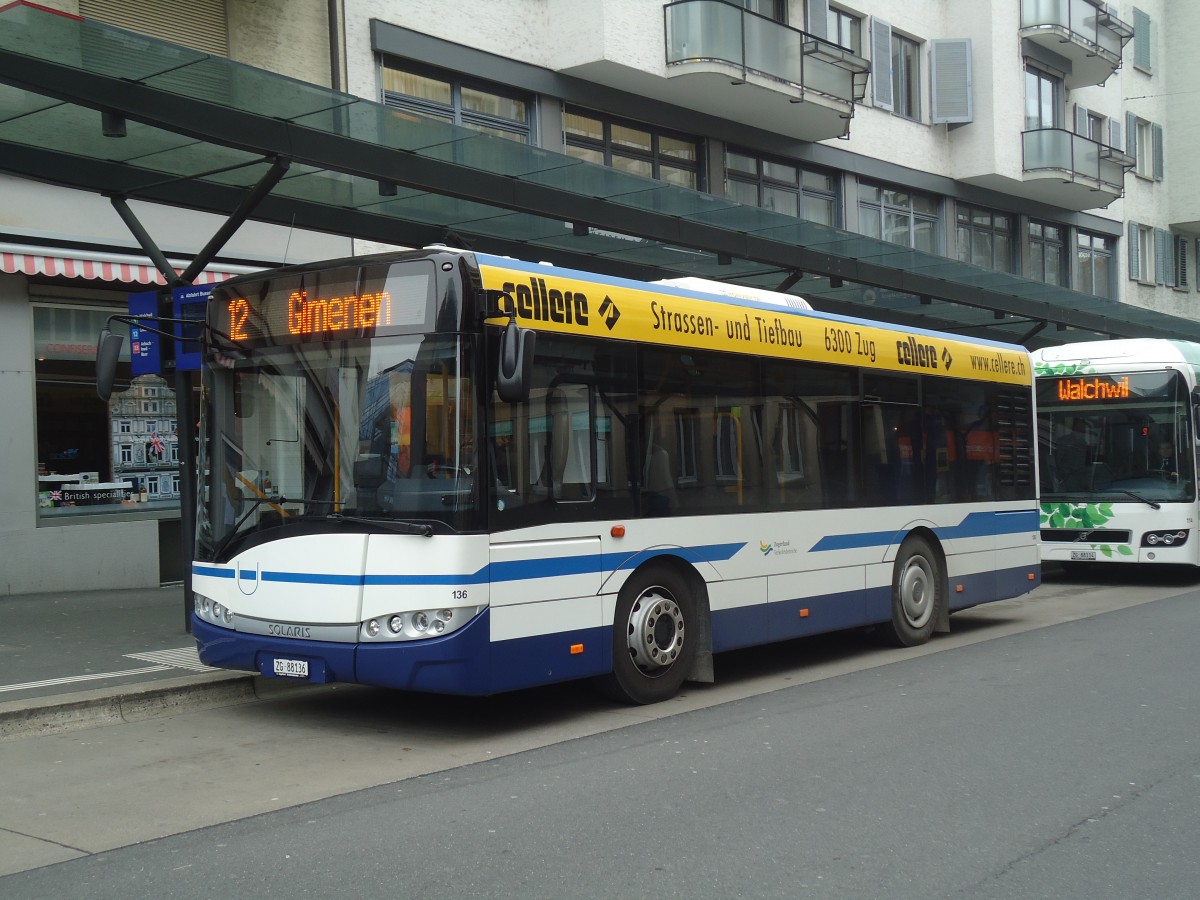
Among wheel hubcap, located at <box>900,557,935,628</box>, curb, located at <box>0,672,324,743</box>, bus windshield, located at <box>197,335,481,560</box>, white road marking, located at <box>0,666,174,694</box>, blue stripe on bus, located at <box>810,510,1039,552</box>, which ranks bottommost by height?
curb, located at <box>0,672,324,743</box>

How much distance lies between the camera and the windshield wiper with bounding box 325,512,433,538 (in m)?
7.50

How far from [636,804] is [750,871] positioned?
1179mm

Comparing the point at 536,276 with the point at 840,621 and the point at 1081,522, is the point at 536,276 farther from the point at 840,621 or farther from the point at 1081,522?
the point at 1081,522

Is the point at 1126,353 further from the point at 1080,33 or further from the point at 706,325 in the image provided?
the point at 1080,33

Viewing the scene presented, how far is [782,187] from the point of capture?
989 inches

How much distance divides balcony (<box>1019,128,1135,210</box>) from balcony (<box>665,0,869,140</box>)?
25.1 ft

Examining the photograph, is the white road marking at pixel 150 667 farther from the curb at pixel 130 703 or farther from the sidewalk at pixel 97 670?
the curb at pixel 130 703

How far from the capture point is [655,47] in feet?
68.4

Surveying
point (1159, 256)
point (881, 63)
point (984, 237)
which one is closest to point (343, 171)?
point (881, 63)

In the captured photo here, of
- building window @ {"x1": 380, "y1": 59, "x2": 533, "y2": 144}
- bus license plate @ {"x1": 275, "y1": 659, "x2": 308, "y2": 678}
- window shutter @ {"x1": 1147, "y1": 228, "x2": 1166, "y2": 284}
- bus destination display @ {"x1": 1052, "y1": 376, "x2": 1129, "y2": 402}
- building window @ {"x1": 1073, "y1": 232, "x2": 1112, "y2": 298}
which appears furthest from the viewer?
window shutter @ {"x1": 1147, "y1": 228, "x2": 1166, "y2": 284}

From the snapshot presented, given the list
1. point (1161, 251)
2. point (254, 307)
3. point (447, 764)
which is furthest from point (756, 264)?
point (1161, 251)

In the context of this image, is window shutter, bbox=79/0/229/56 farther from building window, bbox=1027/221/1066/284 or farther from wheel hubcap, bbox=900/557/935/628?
building window, bbox=1027/221/1066/284

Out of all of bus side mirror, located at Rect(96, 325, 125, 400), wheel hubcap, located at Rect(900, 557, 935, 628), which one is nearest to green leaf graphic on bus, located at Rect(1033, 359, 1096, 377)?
wheel hubcap, located at Rect(900, 557, 935, 628)

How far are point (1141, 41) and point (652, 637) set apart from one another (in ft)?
122
